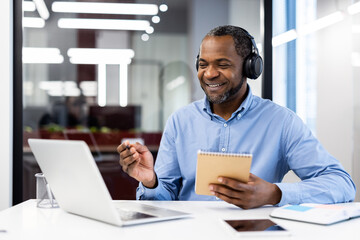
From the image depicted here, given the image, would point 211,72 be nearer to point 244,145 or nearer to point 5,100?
point 244,145

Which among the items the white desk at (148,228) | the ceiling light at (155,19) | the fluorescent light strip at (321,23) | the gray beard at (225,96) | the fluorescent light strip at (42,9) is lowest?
the white desk at (148,228)

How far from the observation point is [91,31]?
118 inches

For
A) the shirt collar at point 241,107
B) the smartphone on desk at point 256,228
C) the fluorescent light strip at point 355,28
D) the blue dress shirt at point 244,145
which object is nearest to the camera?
the smartphone on desk at point 256,228

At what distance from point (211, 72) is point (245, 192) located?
0.72m

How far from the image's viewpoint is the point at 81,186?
45.8 inches

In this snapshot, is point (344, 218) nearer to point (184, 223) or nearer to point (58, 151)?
point (184, 223)

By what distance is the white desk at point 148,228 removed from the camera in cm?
106

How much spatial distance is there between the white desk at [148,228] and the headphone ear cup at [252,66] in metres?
0.75

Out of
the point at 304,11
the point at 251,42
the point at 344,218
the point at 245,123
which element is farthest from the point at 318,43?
the point at 344,218

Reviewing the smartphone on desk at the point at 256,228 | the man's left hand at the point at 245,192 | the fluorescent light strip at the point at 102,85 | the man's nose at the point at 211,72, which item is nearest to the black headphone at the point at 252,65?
the man's nose at the point at 211,72

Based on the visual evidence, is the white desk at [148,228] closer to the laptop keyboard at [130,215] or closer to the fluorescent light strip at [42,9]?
the laptop keyboard at [130,215]

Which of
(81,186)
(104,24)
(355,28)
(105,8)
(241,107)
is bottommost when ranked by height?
(81,186)

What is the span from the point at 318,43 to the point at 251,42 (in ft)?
3.39

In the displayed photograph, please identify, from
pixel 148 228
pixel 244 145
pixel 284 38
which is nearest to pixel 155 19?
pixel 284 38
